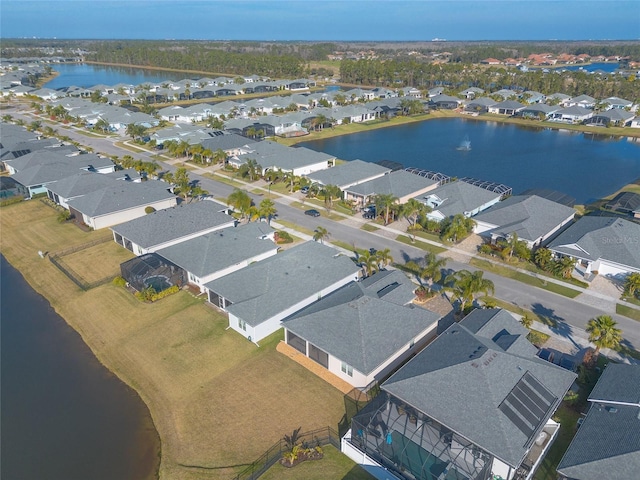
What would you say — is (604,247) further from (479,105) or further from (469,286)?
(479,105)

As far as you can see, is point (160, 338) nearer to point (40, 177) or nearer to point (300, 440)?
point (300, 440)

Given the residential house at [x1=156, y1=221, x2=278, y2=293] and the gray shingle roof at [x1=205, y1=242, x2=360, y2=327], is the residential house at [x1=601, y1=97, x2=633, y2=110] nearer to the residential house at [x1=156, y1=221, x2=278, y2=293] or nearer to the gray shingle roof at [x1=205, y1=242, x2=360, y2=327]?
the gray shingle roof at [x1=205, y1=242, x2=360, y2=327]

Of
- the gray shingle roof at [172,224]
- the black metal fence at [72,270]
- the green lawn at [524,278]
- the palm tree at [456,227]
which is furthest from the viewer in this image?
the palm tree at [456,227]

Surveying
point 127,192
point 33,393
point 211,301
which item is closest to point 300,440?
point 211,301

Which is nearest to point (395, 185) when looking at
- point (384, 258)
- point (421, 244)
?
point (421, 244)

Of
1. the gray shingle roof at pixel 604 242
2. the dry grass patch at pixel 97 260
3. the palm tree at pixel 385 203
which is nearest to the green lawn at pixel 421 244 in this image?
the palm tree at pixel 385 203

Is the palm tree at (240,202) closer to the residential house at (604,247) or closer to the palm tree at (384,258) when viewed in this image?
the palm tree at (384,258)
